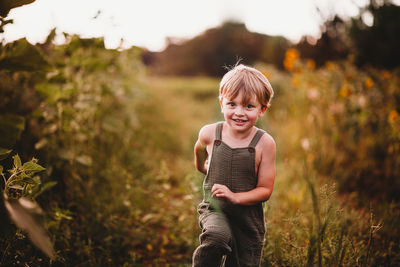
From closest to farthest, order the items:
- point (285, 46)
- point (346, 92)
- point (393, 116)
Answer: point (393, 116)
point (346, 92)
point (285, 46)

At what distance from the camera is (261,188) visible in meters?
1.38

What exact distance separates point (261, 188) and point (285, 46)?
18.3 meters

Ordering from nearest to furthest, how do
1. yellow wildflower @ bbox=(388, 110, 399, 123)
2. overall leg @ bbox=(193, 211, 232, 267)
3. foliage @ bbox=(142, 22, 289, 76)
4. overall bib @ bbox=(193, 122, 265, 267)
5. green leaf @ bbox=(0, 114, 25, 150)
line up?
overall leg @ bbox=(193, 211, 232, 267)
overall bib @ bbox=(193, 122, 265, 267)
green leaf @ bbox=(0, 114, 25, 150)
yellow wildflower @ bbox=(388, 110, 399, 123)
foliage @ bbox=(142, 22, 289, 76)

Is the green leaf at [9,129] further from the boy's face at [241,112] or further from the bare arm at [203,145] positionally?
the boy's face at [241,112]

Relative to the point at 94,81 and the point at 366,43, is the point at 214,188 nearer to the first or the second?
the point at 94,81

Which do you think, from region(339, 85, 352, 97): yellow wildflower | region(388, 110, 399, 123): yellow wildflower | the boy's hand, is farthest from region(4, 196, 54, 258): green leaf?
region(339, 85, 352, 97): yellow wildflower

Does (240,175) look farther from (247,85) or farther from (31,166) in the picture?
(31,166)

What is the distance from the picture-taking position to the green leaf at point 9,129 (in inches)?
59.5

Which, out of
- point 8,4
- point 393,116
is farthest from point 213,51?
point 8,4

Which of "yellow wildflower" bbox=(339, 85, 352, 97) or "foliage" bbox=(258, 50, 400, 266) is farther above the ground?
"yellow wildflower" bbox=(339, 85, 352, 97)

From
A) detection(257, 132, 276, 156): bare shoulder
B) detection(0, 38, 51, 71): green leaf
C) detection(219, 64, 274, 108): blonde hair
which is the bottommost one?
detection(257, 132, 276, 156): bare shoulder

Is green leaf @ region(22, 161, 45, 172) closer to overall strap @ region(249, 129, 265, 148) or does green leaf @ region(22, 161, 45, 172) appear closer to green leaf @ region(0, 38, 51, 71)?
green leaf @ region(0, 38, 51, 71)

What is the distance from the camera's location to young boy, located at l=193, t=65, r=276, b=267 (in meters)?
1.37

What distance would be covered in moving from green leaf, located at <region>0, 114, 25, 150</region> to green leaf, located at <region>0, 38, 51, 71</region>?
272 millimetres
